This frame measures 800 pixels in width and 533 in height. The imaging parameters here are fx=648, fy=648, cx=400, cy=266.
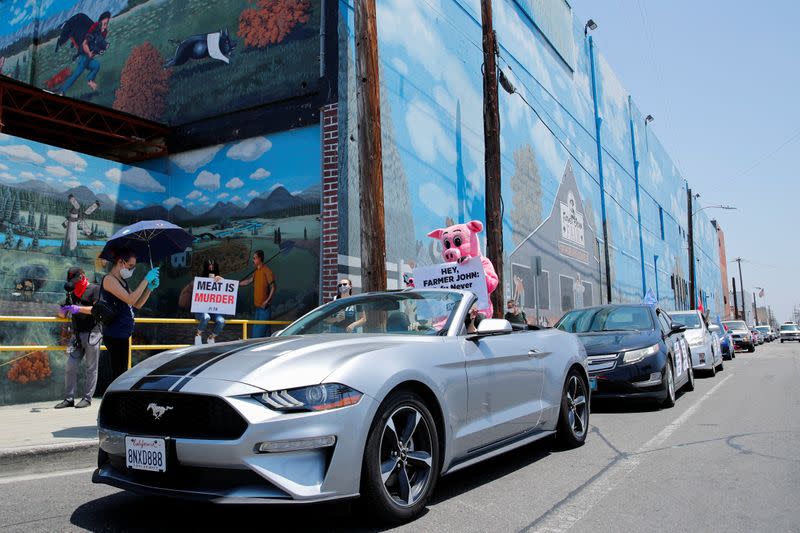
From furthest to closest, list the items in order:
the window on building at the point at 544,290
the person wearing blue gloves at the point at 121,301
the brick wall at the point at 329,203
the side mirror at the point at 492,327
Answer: the window on building at the point at 544,290 < the brick wall at the point at 329,203 < the person wearing blue gloves at the point at 121,301 < the side mirror at the point at 492,327

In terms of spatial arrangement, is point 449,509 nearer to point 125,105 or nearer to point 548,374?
point 548,374

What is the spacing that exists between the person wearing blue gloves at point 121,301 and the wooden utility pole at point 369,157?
274cm

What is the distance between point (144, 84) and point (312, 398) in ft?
45.2

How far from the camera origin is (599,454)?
5.71 meters

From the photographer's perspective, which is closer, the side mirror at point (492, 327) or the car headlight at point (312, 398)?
the car headlight at point (312, 398)

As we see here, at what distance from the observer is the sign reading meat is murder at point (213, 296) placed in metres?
9.94

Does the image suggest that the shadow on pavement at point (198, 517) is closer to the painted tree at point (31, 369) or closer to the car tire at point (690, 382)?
the painted tree at point (31, 369)

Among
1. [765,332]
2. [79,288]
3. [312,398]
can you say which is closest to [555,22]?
[79,288]

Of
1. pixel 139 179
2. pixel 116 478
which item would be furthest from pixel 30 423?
pixel 139 179

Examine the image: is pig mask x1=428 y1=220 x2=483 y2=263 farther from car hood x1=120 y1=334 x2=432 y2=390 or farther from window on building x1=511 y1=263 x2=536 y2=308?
window on building x1=511 y1=263 x2=536 y2=308

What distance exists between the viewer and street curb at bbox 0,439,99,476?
5211 mm

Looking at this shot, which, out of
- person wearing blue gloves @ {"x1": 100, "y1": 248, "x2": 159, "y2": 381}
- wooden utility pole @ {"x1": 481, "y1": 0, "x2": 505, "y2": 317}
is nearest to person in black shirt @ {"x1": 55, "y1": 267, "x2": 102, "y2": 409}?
person wearing blue gloves @ {"x1": 100, "y1": 248, "x2": 159, "y2": 381}

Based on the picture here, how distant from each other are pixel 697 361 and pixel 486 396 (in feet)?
36.0

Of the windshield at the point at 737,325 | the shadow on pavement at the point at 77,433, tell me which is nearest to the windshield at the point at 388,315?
the shadow on pavement at the point at 77,433
